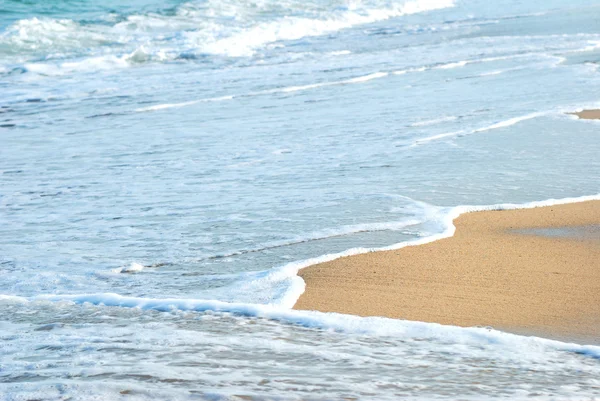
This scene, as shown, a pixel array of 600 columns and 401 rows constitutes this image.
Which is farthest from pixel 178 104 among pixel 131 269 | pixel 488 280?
pixel 488 280

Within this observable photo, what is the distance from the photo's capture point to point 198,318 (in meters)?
3.46

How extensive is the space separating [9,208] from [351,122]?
12.1 feet

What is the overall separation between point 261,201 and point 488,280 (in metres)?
1.98

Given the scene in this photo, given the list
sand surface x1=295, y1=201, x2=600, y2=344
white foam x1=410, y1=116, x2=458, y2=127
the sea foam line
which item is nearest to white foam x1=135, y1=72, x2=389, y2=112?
white foam x1=410, y1=116, x2=458, y2=127

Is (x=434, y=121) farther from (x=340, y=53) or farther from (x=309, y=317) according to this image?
(x=340, y=53)

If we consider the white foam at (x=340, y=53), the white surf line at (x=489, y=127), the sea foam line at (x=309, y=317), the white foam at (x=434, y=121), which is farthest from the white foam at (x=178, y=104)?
the sea foam line at (x=309, y=317)

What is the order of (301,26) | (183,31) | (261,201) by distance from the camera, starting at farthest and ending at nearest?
(301,26) < (183,31) < (261,201)

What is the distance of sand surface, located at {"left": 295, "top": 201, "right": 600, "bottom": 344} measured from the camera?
140 inches

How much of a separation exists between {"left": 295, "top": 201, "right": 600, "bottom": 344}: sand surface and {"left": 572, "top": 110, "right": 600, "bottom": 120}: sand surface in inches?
131

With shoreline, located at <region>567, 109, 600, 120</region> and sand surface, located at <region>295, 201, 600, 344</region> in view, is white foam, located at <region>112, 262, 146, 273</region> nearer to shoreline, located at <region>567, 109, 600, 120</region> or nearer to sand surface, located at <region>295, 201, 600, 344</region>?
sand surface, located at <region>295, 201, 600, 344</region>

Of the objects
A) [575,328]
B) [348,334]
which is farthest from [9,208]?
[575,328]

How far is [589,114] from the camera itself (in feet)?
27.4

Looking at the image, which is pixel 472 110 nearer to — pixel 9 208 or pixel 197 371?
pixel 9 208

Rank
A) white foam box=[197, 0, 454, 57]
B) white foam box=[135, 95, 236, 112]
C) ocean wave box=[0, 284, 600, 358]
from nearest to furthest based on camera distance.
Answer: ocean wave box=[0, 284, 600, 358], white foam box=[135, 95, 236, 112], white foam box=[197, 0, 454, 57]
